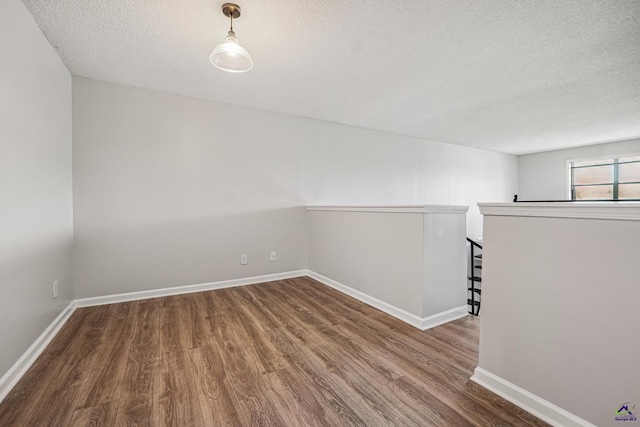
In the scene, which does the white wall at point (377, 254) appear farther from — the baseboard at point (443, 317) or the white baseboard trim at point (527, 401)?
the white baseboard trim at point (527, 401)

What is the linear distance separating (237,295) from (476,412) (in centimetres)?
245

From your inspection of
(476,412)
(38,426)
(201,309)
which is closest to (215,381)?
(38,426)

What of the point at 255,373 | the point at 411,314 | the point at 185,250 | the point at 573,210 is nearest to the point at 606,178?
the point at 411,314

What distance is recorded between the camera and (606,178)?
5746mm

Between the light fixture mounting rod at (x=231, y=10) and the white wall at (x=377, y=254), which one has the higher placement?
the light fixture mounting rod at (x=231, y=10)

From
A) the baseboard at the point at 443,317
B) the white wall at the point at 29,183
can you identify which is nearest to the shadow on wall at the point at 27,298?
the white wall at the point at 29,183

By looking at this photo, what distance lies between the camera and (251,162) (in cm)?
351

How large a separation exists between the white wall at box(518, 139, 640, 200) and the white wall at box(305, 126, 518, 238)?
25 cm

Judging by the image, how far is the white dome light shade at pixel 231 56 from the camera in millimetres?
1744

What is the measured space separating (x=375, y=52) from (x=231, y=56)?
124cm

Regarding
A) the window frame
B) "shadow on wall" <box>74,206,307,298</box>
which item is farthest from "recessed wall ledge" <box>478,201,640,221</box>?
the window frame

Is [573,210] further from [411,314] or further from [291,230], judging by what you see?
[291,230]

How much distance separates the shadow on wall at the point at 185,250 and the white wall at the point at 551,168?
21.0 ft

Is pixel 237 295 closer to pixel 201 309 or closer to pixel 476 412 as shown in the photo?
pixel 201 309
